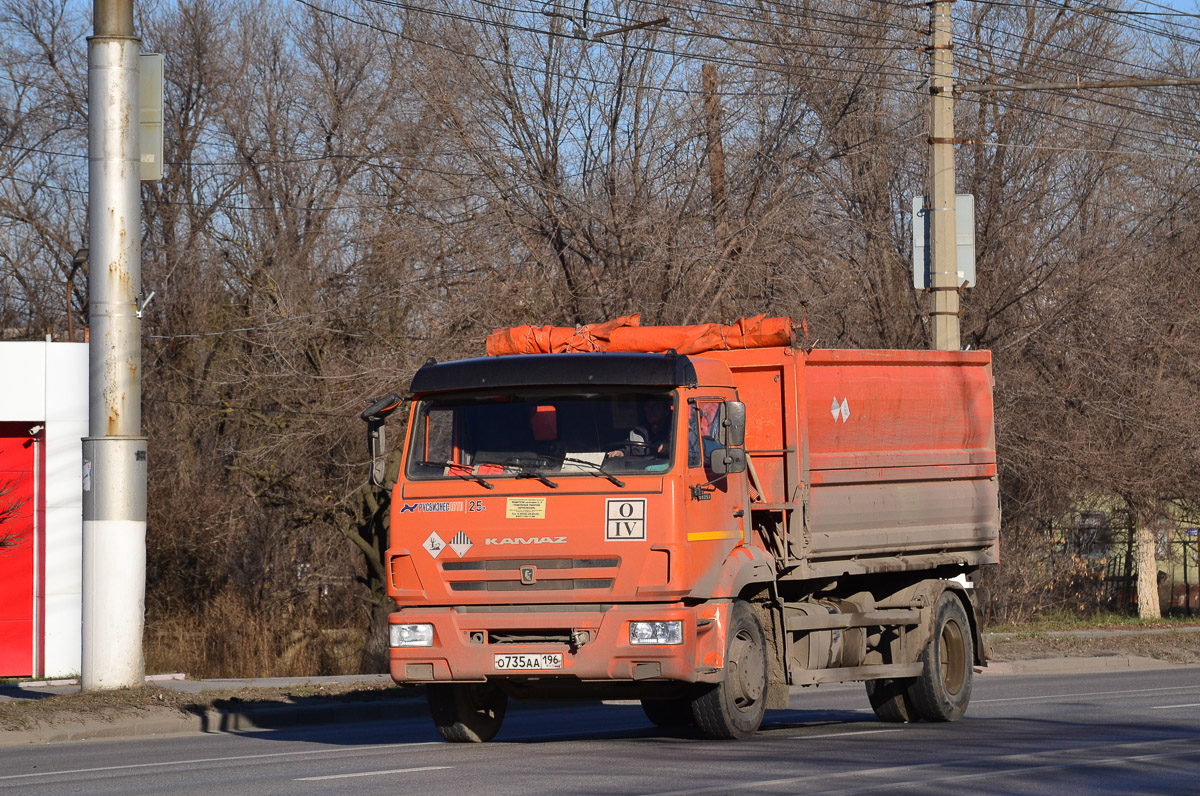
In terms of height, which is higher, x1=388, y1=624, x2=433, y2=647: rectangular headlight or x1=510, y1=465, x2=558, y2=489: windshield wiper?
x1=510, y1=465, x2=558, y2=489: windshield wiper

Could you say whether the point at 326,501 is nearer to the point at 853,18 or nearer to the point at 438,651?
the point at 853,18

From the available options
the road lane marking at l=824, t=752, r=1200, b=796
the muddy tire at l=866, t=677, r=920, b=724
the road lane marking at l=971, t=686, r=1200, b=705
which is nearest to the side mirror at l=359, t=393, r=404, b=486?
the road lane marking at l=824, t=752, r=1200, b=796

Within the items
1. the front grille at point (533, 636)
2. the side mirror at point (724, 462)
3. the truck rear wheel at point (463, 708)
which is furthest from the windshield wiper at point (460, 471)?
the truck rear wheel at point (463, 708)

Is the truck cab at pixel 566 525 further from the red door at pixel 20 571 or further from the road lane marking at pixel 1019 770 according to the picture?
the red door at pixel 20 571

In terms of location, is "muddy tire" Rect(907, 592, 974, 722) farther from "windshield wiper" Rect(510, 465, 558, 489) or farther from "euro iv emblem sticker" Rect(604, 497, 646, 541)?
"windshield wiper" Rect(510, 465, 558, 489)

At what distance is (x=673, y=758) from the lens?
33.7 ft

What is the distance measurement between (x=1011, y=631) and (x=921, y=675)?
13.0m

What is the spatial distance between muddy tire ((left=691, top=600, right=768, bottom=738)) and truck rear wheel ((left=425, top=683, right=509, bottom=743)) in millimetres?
1672

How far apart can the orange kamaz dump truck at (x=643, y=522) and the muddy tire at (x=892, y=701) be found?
47 centimetres

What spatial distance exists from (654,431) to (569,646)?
1.56m

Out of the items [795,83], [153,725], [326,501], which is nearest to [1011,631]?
[795,83]

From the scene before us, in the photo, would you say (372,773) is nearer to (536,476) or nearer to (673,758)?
(673,758)

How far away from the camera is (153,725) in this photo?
1423 centimetres

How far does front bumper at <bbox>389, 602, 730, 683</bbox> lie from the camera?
1041 centimetres
